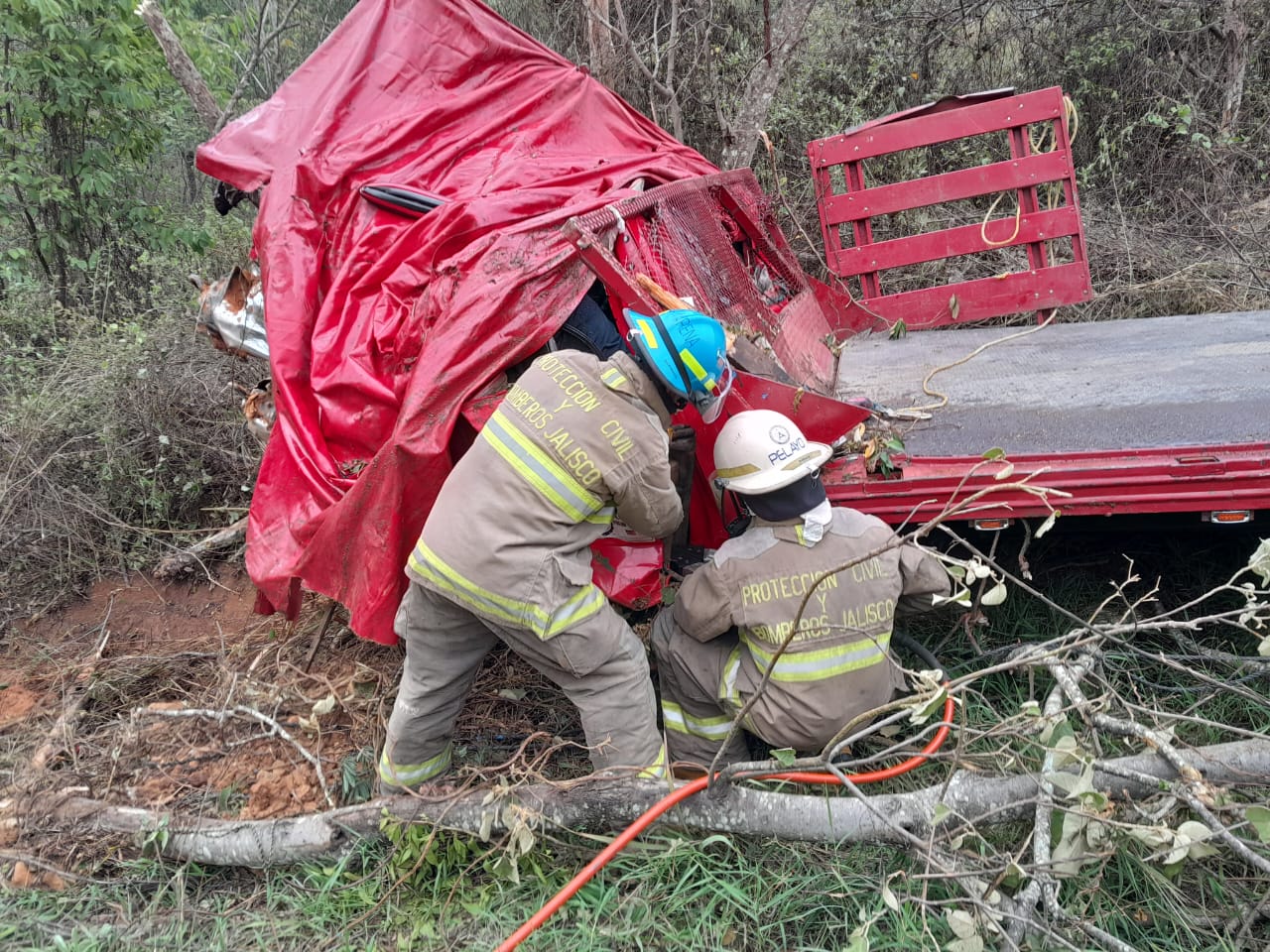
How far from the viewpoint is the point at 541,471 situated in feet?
7.59

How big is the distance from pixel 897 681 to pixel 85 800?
8.43 feet

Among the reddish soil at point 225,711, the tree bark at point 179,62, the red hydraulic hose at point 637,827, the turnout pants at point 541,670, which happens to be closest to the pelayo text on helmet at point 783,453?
the turnout pants at point 541,670

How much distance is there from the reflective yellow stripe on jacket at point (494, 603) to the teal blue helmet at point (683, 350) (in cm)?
68

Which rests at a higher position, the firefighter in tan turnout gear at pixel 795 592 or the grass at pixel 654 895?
the firefighter in tan turnout gear at pixel 795 592

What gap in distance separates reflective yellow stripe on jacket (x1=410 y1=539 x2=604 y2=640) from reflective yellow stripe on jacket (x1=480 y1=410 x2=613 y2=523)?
0.26m

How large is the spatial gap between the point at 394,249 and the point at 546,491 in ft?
4.37

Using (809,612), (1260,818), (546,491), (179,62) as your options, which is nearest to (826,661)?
(809,612)

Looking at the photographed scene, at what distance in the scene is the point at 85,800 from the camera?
2.66 m

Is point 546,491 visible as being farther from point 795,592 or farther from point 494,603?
point 795,592

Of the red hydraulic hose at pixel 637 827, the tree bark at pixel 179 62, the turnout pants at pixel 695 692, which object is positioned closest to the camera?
the red hydraulic hose at pixel 637 827

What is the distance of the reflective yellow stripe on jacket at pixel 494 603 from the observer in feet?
7.48


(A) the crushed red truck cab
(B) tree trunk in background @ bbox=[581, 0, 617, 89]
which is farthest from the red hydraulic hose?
(B) tree trunk in background @ bbox=[581, 0, 617, 89]

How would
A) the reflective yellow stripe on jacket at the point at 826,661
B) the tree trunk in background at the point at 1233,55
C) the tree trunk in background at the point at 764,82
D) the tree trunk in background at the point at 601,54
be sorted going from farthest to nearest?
the tree trunk in background at the point at 1233,55
the tree trunk in background at the point at 601,54
the tree trunk in background at the point at 764,82
the reflective yellow stripe on jacket at the point at 826,661

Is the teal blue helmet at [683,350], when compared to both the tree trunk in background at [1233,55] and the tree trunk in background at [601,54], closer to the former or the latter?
the tree trunk in background at [601,54]
